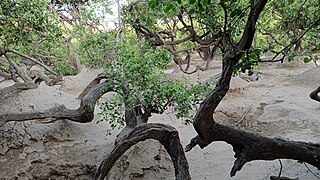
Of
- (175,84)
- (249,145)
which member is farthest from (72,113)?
(249,145)

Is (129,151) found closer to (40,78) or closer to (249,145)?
(249,145)

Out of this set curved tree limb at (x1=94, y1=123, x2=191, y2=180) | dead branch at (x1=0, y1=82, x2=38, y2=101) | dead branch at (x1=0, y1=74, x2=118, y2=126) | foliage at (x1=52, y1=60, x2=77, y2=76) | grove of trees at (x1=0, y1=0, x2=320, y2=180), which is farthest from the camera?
foliage at (x1=52, y1=60, x2=77, y2=76)

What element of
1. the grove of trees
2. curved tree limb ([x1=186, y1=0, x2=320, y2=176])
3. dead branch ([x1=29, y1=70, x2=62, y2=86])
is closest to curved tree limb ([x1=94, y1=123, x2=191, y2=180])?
the grove of trees

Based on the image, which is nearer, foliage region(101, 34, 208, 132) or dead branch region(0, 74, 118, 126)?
foliage region(101, 34, 208, 132)

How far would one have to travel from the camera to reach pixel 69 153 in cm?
Answer: 500

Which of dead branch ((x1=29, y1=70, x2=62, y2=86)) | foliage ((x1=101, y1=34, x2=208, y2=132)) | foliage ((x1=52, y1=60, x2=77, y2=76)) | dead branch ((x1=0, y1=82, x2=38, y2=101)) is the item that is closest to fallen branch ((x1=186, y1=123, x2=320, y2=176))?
foliage ((x1=101, y1=34, x2=208, y2=132))

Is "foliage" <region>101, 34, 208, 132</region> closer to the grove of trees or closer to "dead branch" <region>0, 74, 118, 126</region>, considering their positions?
the grove of trees

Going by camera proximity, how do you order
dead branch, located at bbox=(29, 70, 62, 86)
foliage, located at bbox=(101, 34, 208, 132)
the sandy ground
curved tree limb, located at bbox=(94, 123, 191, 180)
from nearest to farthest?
curved tree limb, located at bbox=(94, 123, 191, 180)
foliage, located at bbox=(101, 34, 208, 132)
the sandy ground
dead branch, located at bbox=(29, 70, 62, 86)

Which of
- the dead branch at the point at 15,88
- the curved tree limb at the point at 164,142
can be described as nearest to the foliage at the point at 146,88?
the curved tree limb at the point at 164,142

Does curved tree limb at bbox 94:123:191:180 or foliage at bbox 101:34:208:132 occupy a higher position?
foliage at bbox 101:34:208:132

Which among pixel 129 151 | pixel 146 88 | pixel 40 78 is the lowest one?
pixel 129 151

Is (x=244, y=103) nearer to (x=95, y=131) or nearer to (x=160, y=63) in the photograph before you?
(x=95, y=131)

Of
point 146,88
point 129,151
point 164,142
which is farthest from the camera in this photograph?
point 129,151

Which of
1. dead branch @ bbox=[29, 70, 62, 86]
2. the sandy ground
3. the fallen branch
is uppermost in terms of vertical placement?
dead branch @ bbox=[29, 70, 62, 86]
